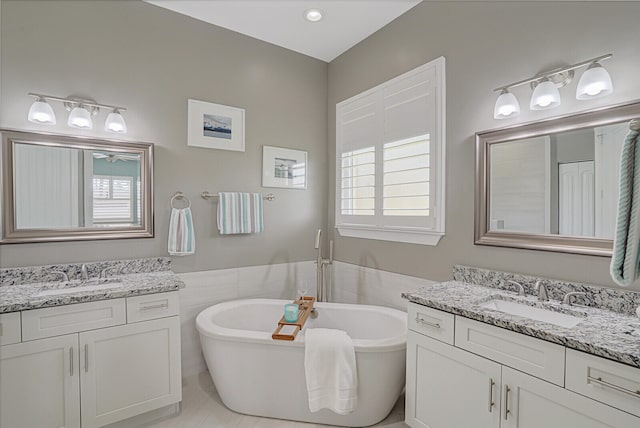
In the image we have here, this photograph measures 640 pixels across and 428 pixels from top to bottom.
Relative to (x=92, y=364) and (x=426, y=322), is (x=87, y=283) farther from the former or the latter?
(x=426, y=322)

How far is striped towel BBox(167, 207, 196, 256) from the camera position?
2475 mm

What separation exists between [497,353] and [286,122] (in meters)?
2.57

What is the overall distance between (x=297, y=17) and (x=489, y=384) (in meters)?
2.83

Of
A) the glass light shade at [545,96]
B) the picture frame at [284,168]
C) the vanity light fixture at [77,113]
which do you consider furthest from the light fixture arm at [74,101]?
the glass light shade at [545,96]

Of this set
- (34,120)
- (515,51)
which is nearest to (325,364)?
(515,51)

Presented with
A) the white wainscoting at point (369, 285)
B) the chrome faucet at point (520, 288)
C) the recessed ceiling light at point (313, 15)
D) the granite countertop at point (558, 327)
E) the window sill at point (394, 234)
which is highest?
the recessed ceiling light at point (313, 15)

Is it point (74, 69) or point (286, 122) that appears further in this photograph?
point (286, 122)

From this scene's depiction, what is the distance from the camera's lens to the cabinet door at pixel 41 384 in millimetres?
1657

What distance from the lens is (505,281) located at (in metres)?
1.91

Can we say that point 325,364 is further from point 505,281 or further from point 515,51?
point 515,51

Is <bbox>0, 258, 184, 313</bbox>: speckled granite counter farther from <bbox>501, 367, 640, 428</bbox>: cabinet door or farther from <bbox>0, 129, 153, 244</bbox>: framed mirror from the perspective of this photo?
<bbox>501, 367, 640, 428</bbox>: cabinet door

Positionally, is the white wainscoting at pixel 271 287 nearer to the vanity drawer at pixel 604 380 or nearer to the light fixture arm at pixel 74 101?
the vanity drawer at pixel 604 380

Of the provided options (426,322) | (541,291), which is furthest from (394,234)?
(541,291)

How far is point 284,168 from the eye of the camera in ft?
10.3
